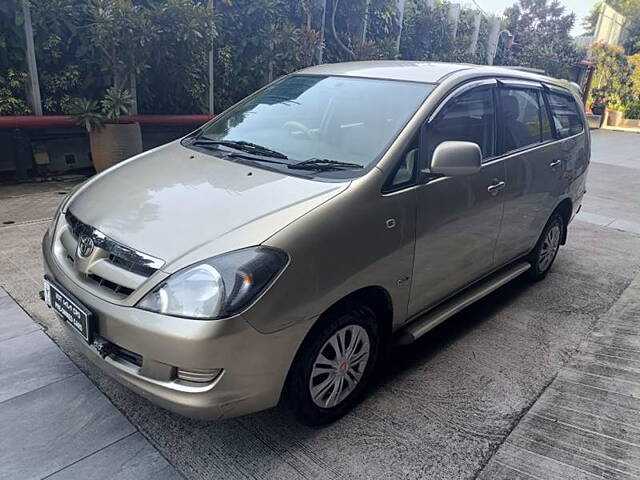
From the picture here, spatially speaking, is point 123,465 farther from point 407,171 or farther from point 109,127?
point 109,127

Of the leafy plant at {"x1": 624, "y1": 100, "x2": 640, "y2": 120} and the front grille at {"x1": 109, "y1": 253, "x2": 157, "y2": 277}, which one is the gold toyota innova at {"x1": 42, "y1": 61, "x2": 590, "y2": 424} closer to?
the front grille at {"x1": 109, "y1": 253, "x2": 157, "y2": 277}

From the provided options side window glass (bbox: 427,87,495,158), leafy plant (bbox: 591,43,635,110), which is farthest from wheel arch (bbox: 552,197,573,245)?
leafy plant (bbox: 591,43,635,110)

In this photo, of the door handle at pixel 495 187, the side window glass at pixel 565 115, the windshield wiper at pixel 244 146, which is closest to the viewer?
the windshield wiper at pixel 244 146

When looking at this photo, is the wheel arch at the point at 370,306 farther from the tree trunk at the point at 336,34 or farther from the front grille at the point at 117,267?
the tree trunk at the point at 336,34

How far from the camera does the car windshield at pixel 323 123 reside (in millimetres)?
2623

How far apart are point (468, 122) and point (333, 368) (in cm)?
169

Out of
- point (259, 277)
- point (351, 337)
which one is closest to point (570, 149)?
point (351, 337)

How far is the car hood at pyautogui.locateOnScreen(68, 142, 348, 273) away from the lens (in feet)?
6.64

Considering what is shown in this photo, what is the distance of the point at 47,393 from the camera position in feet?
8.20

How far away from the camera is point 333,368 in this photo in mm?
2357

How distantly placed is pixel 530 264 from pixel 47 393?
348 centimetres

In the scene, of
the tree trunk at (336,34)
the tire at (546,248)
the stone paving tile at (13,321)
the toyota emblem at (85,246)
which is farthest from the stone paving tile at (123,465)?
the tree trunk at (336,34)

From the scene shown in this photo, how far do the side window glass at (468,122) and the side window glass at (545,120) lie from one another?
0.83 metres

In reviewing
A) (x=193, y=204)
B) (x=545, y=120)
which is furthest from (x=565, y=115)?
(x=193, y=204)
